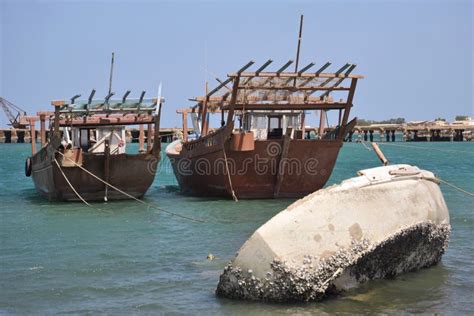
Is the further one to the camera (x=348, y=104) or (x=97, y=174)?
(x=348, y=104)

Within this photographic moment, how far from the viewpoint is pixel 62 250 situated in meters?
13.2

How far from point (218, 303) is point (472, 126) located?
4171 inches

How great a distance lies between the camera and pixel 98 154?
2066 cm

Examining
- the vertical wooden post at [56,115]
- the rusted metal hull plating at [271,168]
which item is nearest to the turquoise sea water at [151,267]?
the rusted metal hull plating at [271,168]

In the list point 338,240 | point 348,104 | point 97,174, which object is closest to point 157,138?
point 97,174

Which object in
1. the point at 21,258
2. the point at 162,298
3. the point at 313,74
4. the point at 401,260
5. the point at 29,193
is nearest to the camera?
the point at 162,298

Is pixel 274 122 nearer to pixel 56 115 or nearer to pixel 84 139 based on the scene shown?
pixel 84 139

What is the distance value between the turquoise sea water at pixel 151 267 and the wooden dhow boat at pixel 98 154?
1.34 m

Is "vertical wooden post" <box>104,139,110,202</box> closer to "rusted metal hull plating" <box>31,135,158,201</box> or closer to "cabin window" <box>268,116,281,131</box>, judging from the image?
"rusted metal hull plating" <box>31,135,158,201</box>

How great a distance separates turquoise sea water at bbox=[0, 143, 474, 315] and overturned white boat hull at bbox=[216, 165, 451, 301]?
0.20m

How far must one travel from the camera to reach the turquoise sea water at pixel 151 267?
8922 mm

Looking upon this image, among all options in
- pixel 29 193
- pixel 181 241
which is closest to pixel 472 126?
pixel 29 193

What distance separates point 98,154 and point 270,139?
4.82 metres

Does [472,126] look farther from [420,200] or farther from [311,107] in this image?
[420,200]
